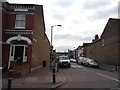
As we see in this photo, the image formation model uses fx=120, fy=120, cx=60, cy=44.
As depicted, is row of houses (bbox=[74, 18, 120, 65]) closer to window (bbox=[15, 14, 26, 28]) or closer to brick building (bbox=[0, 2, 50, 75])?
brick building (bbox=[0, 2, 50, 75])

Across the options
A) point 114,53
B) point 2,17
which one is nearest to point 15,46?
point 2,17

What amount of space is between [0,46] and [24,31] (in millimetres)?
3102

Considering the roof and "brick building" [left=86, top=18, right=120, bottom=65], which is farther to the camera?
the roof

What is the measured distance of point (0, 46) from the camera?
13375 mm

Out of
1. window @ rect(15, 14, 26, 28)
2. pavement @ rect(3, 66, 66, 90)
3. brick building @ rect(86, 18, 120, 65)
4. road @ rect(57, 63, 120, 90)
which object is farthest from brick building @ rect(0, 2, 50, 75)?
brick building @ rect(86, 18, 120, 65)

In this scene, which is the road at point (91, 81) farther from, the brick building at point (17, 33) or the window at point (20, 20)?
the window at point (20, 20)

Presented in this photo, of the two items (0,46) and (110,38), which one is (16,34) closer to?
(0,46)

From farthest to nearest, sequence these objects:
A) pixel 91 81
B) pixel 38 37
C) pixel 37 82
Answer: pixel 38 37 < pixel 91 81 < pixel 37 82

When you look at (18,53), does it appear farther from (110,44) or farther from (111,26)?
(111,26)

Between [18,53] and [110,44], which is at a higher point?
[110,44]

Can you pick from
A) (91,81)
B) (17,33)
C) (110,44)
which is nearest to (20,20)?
(17,33)

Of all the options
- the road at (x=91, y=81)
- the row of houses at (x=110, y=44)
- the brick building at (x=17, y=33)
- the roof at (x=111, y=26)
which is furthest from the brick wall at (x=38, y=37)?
the roof at (x=111, y=26)

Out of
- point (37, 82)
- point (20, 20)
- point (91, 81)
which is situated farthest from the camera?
point (20, 20)

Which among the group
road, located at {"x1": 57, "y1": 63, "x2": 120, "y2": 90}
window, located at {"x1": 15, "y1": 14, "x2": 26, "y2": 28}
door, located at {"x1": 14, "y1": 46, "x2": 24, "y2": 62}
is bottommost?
road, located at {"x1": 57, "y1": 63, "x2": 120, "y2": 90}
